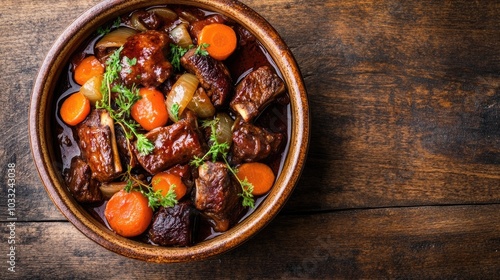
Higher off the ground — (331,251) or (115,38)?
(115,38)

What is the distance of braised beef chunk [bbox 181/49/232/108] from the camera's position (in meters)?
2.93

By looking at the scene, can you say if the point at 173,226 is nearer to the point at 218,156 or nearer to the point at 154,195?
the point at 154,195

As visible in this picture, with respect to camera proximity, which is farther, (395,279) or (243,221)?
(395,279)

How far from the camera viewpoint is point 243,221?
3.04m

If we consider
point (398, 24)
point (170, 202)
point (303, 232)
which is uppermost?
point (398, 24)

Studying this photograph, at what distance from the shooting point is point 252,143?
9.66ft

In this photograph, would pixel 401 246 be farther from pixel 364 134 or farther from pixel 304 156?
pixel 304 156

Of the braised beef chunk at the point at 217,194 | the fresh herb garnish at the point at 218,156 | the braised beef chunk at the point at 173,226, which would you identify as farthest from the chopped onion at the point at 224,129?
the braised beef chunk at the point at 173,226

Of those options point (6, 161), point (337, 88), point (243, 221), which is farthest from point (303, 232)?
point (6, 161)

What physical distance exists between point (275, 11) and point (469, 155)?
154 centimetres

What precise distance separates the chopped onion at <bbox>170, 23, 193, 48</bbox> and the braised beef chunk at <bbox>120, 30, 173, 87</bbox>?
90 millimetres

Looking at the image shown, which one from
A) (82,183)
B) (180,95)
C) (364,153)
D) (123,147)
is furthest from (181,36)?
(364,153)

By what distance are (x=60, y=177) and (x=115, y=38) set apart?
2.59 feet

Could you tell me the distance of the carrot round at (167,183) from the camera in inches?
117
